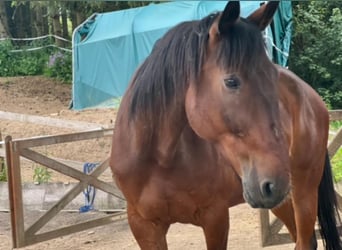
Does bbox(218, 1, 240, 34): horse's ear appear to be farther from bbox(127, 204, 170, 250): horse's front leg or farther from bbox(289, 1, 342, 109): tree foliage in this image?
bbox(289, 1, 342, 109): tree foliage

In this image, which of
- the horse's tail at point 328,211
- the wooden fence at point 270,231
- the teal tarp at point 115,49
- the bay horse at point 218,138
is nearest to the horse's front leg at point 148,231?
the bay horse at point 218,138

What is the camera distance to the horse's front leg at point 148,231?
2.91m

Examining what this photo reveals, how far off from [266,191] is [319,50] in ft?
37.5

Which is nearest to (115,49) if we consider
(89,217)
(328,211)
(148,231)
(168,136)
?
(89,217)

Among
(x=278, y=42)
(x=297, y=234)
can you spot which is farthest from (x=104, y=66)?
(x=297, y=234)

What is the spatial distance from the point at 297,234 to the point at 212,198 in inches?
43.2

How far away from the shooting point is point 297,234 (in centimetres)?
375

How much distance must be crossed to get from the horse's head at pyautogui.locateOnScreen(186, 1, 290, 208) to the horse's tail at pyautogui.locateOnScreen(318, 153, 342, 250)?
1.76 metres

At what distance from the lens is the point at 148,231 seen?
2.92m

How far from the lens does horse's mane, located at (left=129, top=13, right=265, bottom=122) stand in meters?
2.20

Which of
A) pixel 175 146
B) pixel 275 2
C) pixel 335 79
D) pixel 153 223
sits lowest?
pixel 335 79

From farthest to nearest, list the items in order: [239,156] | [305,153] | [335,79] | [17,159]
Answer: [335,79], [17,159], [305,153], [239,156]

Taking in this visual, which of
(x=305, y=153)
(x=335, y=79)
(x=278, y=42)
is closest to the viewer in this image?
(x=305, y=153)

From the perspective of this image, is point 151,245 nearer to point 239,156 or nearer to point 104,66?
point 239,156
